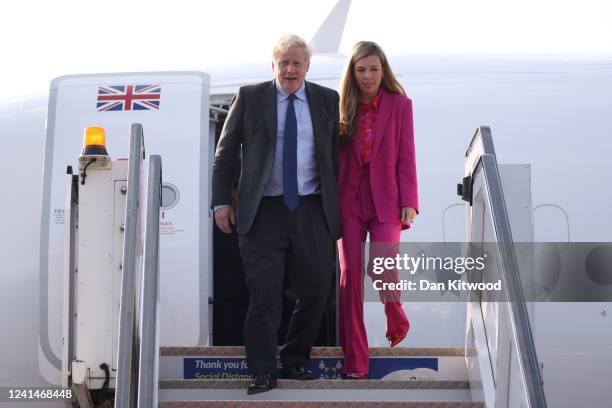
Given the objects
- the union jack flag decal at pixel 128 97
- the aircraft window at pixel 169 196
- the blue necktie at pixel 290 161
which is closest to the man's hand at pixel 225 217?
the blue necktie at pixel 290 161

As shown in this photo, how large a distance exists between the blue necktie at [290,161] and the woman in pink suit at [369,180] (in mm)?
356

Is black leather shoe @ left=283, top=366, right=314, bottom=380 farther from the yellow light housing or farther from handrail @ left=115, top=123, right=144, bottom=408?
the yellow light housing

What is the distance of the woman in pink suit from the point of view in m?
5.68

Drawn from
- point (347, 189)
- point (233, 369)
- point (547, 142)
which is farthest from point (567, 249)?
point (233, 369)

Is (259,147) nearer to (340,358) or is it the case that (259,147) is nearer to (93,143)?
(93,143)

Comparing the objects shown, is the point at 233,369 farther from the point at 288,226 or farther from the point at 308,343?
the point at 288,226

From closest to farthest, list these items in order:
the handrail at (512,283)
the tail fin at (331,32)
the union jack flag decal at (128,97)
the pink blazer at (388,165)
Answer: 1. the handrail at (512,283)
2. the pink blazer at (388,165)
3. the union jack flag decal at (128,97)
4. the tail fin at (331,32)

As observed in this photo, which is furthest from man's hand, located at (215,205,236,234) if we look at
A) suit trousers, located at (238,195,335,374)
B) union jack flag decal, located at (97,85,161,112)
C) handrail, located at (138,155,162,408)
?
union jack flag decal, located at (97,85,161,112)

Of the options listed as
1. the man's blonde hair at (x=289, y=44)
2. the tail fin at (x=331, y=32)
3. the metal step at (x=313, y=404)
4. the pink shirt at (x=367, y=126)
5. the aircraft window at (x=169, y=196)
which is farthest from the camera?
the tail fin at (x=331, y=32)

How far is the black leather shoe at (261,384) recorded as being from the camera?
17.4 ft

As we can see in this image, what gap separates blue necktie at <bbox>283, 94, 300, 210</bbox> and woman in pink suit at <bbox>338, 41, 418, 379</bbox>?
1.17ft

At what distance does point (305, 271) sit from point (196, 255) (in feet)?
5.31

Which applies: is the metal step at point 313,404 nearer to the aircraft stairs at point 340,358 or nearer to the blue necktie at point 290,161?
the aircraft stairs at point 340,358

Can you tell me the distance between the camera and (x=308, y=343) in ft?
18.4
